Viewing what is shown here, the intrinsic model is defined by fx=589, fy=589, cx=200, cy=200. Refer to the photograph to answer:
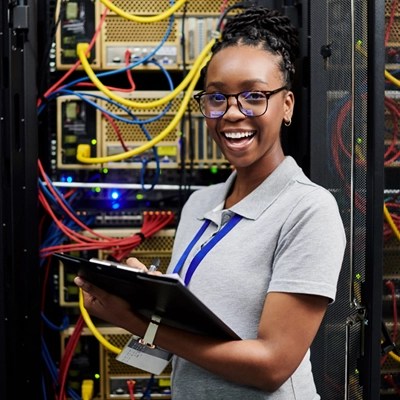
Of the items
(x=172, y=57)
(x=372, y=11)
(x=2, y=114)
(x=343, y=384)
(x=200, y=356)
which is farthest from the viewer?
(x=172, y=57)

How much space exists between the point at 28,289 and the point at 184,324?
1.14m

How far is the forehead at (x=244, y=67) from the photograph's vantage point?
1.21 m

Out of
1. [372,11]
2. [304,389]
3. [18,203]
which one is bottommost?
[304,389]

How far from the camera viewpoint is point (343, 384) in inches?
58.5

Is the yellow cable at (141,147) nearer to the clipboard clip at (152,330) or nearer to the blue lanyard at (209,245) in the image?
the blue lanyard at (209,245)

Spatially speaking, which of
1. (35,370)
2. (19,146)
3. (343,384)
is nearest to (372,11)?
(343,384)

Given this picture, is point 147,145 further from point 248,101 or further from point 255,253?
point 255,253

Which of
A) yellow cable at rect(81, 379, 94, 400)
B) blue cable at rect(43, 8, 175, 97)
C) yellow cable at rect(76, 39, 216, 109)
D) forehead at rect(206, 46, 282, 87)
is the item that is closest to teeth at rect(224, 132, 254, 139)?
forehead at rect(206, 46, 282, 87)

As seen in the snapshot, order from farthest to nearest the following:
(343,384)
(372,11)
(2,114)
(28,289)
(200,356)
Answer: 1. (28,289)
2. (2,114)
3. (343,384)
4. (372,11)
5. (200,356)

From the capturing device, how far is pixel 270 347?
1047 mm

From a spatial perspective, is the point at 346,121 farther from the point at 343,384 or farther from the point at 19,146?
the point at 19,146

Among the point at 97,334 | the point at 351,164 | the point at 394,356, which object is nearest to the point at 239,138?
the point at 351,164

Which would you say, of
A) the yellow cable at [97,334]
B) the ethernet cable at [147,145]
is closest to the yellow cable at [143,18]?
the ethernet cable at [147,145]

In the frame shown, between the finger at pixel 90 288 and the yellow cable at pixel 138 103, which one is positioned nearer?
the finger at pixel 90 288
